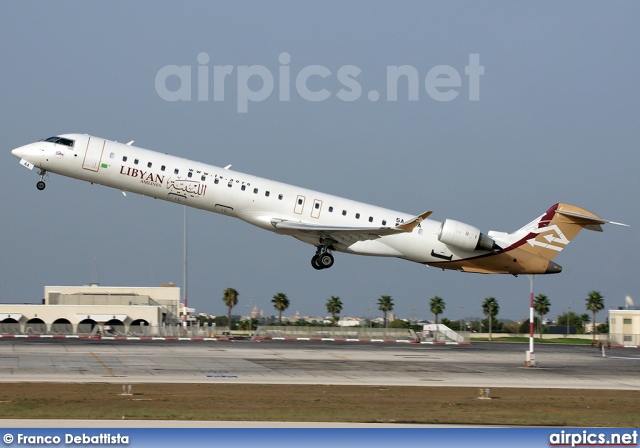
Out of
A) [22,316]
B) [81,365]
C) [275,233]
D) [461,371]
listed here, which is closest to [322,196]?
[275,233]

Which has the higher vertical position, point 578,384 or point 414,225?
point 414,225

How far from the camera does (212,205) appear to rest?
4006 cm

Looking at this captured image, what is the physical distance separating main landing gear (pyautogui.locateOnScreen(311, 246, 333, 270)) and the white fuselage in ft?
1.57

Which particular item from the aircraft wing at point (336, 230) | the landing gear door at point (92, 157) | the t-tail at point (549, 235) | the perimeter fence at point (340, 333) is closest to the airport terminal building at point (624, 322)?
the perimeter fence at point (340, 333)

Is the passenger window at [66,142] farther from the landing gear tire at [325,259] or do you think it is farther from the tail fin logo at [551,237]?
the tail fin logo at [551,237]

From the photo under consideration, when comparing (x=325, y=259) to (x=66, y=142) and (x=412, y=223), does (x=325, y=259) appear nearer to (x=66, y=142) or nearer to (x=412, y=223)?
(x=412, y=223)

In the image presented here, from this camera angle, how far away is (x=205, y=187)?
129 feet

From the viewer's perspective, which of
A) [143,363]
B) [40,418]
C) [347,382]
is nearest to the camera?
[40,418]

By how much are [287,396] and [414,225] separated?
1404 centimetres

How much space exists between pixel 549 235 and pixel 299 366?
15.0 metres

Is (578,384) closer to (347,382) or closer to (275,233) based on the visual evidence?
(347,382)

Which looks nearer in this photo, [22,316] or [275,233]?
[275,233]

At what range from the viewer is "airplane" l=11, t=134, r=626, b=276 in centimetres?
3919

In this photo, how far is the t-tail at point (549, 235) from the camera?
1748 inches
